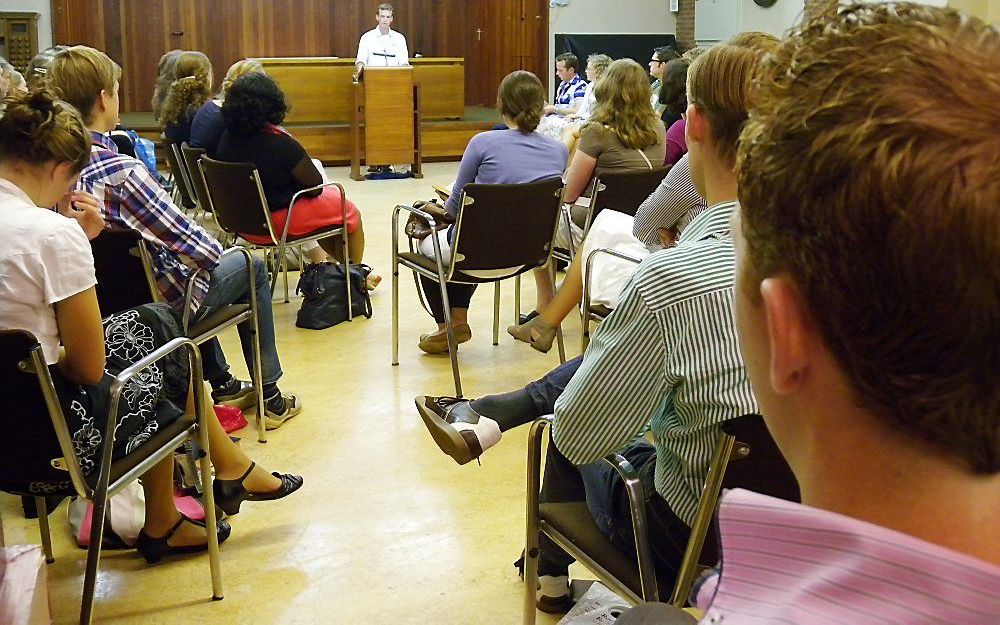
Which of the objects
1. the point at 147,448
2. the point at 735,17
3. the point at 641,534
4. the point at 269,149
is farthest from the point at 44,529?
the point at 735,17

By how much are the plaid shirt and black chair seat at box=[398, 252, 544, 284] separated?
0.98 meters

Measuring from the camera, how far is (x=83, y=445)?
86.1 inches

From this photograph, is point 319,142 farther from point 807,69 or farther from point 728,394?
point 807,69

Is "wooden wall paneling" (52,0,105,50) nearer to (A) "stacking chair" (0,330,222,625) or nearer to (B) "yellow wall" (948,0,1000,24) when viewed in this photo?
(B) "yellow wall" (948,0,1000,24)

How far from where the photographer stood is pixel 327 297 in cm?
490

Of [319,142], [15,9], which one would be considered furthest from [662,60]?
[15,9]

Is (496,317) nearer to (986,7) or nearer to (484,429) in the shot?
(484,429)

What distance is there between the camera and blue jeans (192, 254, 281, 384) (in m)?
3.50

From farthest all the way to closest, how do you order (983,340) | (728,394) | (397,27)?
(397,27)
(728,394)
(983,340)

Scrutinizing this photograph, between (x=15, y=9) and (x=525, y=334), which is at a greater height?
(x=15, y=9)

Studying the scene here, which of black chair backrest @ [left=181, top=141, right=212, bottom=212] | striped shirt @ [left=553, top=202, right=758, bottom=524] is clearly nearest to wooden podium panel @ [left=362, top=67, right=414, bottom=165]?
black chair backrest @ [left=181, top=141, right=212, bottom=212]

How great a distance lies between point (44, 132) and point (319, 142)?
8586 millimetres

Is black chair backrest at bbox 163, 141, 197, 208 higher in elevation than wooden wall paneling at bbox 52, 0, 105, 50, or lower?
lower

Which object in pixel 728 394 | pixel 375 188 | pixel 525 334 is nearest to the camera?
pixel 728 394
